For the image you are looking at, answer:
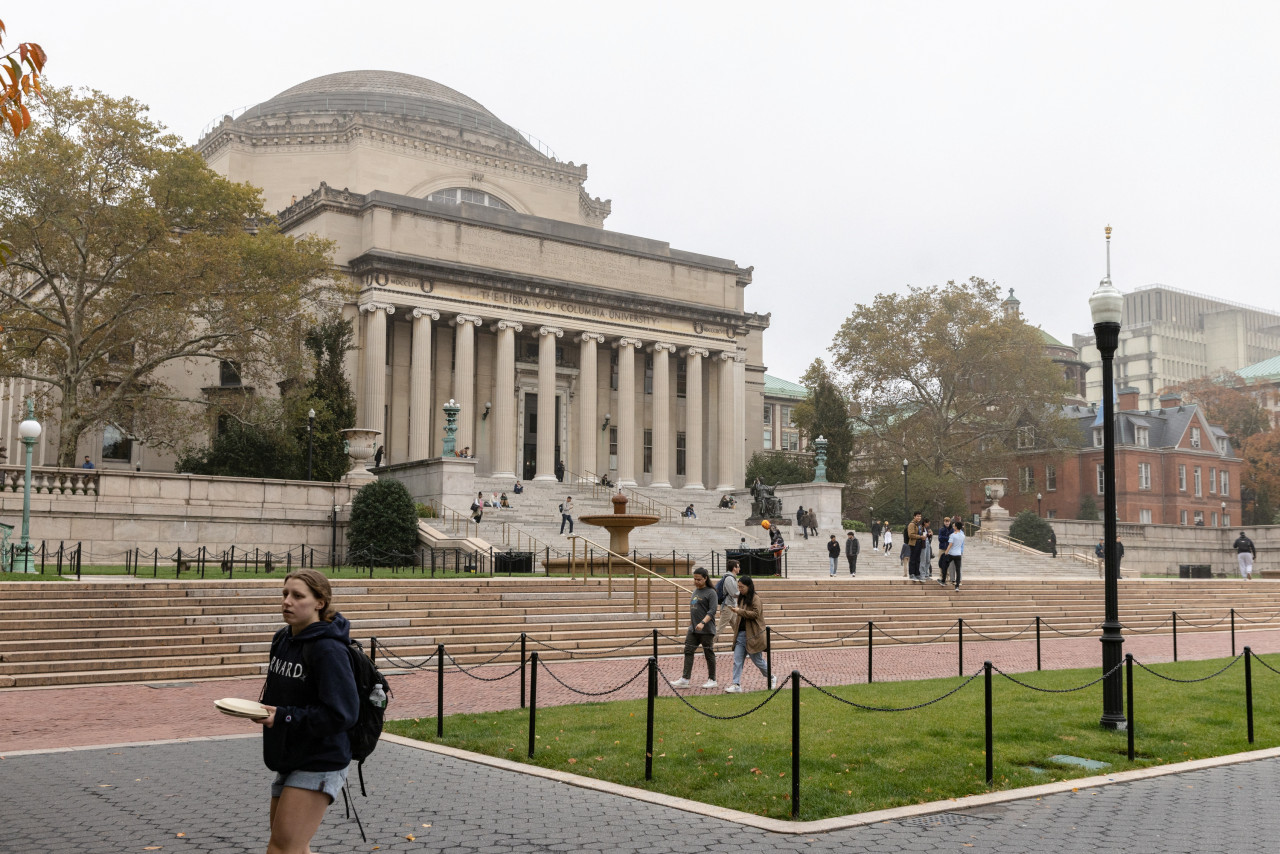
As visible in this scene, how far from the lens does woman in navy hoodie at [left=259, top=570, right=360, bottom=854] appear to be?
18.6ft

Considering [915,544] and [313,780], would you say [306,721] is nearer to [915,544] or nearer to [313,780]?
[313,780]

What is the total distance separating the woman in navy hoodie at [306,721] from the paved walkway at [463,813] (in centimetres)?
236

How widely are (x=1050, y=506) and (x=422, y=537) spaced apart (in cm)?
5341

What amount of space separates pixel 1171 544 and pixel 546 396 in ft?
112

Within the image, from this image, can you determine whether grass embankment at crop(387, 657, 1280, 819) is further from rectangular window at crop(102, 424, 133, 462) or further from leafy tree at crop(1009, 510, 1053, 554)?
rectangular window at crop(102, 424, 133, 462)

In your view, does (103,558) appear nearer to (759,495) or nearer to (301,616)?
(759,495)

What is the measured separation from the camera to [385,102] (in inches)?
2746

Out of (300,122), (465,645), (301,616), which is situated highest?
(300,122)

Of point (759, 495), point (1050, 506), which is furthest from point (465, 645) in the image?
point (1050, 506)

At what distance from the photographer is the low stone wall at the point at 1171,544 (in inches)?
2325

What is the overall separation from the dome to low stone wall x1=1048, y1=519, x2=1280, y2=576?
38891mm

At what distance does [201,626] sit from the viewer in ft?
66.5

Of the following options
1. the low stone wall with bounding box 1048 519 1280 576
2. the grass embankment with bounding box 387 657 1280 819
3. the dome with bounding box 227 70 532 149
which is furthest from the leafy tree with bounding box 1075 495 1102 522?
the grass embankment with bounding box 387 657 1280 819

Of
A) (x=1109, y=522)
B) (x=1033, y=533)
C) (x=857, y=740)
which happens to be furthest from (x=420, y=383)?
(x=857, y=740)
